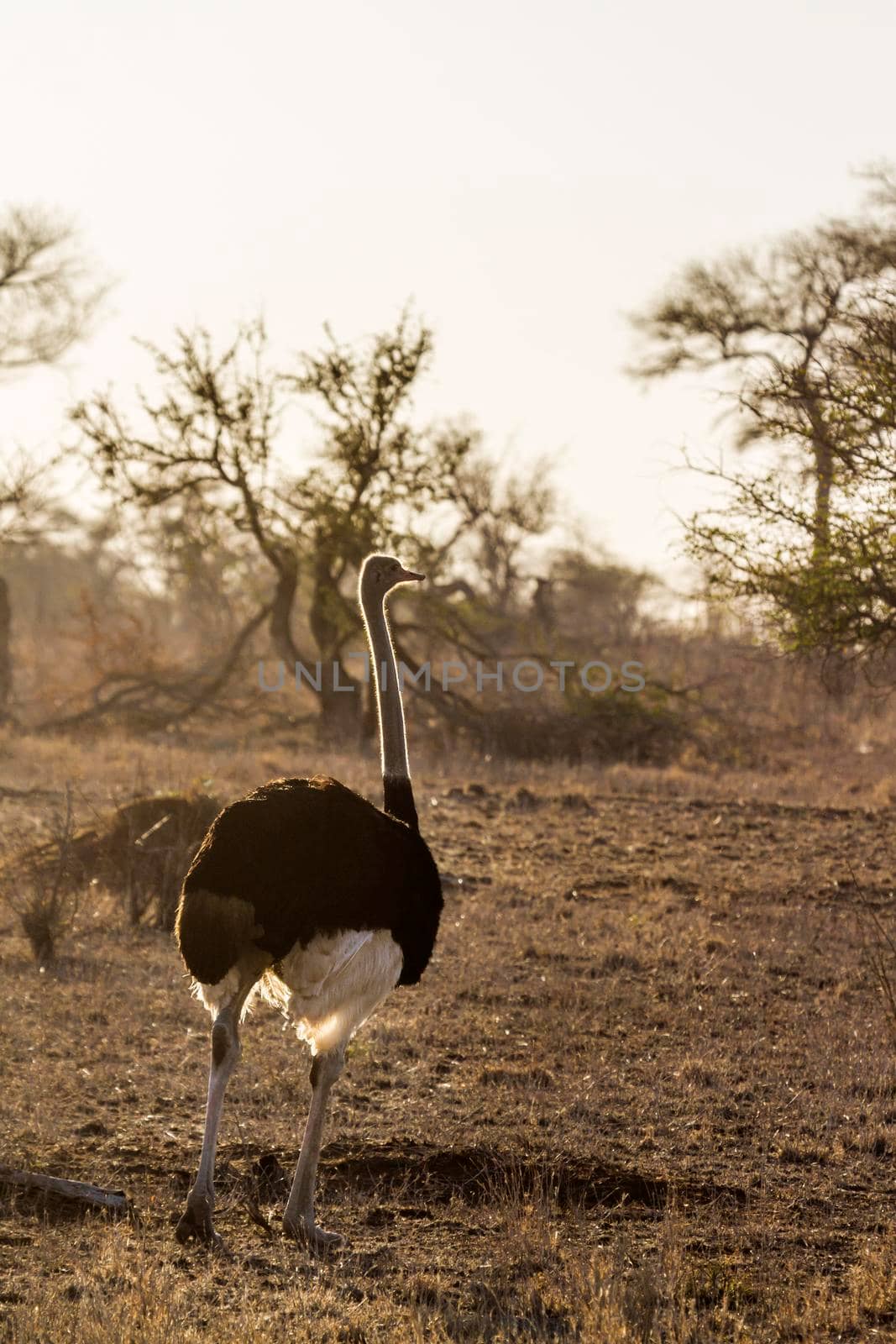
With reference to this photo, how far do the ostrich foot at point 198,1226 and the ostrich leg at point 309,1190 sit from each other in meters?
0.21

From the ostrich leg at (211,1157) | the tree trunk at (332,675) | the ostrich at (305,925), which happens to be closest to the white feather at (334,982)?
the ostrich at (305,925)

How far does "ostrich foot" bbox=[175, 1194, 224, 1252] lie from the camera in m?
4.52

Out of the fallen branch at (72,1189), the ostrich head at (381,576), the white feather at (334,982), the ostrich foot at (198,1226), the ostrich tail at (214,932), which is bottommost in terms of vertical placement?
the fallen branch at (72,1189)

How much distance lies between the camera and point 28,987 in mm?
7586

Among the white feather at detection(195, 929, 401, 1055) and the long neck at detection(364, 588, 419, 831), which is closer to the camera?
the white feather at detection(195, 929, 401, 1055)

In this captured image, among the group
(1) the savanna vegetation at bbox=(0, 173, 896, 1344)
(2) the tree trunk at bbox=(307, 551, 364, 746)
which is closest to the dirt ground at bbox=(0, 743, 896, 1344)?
(1) the savanna vegetation at bbox=(0, 173, 896, 1344)

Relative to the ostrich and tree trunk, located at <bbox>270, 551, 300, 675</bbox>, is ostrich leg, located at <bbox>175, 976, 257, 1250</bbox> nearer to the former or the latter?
the ostrich

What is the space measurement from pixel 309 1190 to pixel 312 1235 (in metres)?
0.12

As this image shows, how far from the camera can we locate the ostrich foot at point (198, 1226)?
4516 millimetres

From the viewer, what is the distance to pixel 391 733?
534cm

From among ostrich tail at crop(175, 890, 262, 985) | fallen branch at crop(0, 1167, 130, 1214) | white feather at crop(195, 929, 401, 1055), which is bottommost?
fallen branch at crop(0, 1167, 130, 1214)

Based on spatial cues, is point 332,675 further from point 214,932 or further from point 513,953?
point 214,932

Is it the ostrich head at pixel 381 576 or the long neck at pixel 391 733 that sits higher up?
the ostrich head at pixel 381 576

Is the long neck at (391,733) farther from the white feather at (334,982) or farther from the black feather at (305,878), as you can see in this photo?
the white feather at (334,982)
